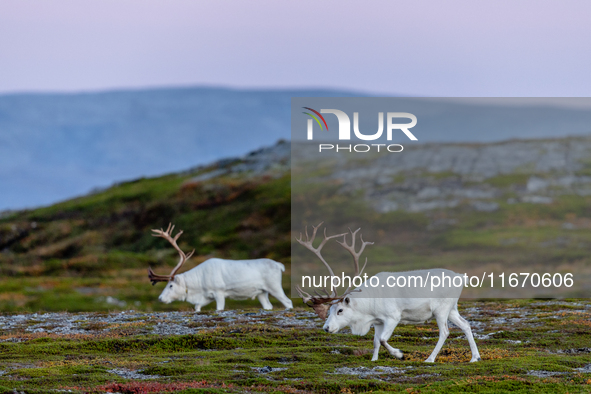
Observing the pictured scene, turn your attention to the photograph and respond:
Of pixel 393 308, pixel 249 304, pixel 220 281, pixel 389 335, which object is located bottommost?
pixel 249 304

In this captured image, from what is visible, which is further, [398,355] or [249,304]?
[249,304]

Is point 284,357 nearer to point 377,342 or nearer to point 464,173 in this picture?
point 377,342

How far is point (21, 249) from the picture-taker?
86.6 m

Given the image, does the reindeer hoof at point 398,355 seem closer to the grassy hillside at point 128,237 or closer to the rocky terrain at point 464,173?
the grassy hillside at point 128,237

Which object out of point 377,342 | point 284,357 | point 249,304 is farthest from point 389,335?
point 249,304

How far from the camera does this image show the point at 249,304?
53.8 m

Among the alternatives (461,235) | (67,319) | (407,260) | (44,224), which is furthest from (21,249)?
(461,235)

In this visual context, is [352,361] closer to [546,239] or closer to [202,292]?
[202,292]

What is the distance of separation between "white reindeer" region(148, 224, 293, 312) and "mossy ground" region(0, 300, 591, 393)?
1.92m

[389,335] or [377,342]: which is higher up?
[389,335]

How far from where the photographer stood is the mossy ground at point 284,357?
53.6 feet

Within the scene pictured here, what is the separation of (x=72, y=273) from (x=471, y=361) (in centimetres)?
5682

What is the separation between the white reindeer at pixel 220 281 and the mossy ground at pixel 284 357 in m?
1.92

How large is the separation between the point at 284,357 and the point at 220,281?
40.5 ft
